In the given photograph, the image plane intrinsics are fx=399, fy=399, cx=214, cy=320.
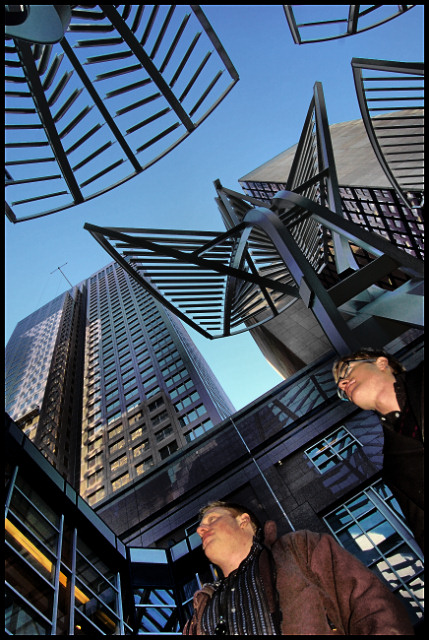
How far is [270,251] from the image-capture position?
16.7 meters

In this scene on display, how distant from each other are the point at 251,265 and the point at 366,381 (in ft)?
45.7

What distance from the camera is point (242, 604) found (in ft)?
11.0

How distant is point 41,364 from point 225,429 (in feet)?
194

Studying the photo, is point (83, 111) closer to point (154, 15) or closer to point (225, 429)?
point (154, 15)

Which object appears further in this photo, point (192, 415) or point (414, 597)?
point (192, 415)

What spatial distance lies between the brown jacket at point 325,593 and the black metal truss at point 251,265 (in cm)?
262

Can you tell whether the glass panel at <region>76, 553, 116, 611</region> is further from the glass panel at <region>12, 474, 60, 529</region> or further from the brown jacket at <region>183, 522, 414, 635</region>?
the brown jacket at <region>183, 522, 414, 635</region>

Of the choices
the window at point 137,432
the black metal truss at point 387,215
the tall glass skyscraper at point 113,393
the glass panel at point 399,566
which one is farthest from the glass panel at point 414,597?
the window at point 137,432

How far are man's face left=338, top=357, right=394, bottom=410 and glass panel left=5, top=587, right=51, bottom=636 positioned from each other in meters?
5.42

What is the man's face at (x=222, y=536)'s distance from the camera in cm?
379

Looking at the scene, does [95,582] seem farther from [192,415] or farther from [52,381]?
[52,381]

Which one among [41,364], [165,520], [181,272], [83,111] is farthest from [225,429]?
[41,364]

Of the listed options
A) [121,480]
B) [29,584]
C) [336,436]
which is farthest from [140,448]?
[29,584]

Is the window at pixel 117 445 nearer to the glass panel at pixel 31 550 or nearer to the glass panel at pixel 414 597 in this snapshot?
the glass panel at pixel 31 550
